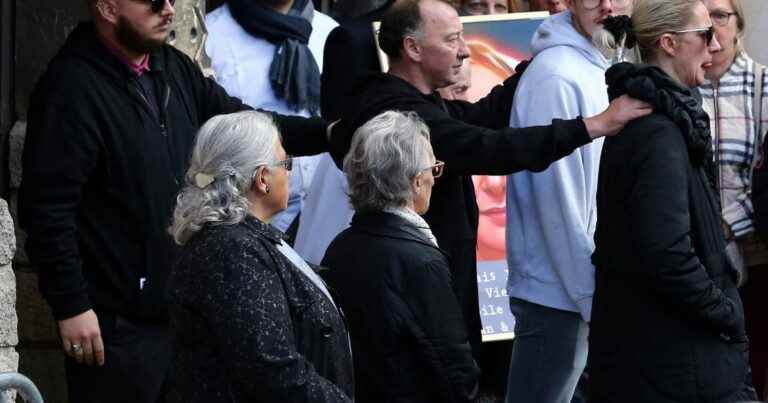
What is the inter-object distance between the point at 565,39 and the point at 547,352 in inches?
41.5

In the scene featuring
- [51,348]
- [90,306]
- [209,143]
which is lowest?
[51,348]

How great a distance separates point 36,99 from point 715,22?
280cm

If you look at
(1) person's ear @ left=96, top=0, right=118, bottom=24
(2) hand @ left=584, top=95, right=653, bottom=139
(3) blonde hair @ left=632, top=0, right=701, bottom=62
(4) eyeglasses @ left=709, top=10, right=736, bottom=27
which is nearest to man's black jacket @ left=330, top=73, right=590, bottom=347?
(2) hand @ left=584, top=95, right=653, bottom=139

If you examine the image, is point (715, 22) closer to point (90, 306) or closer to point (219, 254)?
point (90, 306)

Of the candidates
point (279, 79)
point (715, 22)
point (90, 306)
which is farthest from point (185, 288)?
point (715, 22)

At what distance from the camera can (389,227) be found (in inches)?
201

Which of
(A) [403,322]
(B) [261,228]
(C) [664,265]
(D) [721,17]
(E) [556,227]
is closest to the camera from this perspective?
(B) [261,228]

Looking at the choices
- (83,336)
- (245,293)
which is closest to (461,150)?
(83,336)

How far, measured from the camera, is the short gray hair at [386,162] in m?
5.15

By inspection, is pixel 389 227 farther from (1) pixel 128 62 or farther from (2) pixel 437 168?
(1) pixel 128 62

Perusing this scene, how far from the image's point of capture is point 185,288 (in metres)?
4.43

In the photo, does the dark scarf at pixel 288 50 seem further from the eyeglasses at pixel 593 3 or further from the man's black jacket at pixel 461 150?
the eyeglasses at pixel 593 3

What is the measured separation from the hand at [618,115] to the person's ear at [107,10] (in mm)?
1573

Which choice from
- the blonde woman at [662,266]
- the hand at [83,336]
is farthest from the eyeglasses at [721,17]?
the hand at [83,336]
